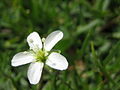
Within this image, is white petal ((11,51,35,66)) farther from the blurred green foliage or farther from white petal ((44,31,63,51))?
the blurred green foliage

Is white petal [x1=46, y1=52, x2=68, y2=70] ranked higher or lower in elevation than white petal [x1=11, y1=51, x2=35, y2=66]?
higher

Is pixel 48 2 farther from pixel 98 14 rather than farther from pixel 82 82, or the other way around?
pixel 82 82

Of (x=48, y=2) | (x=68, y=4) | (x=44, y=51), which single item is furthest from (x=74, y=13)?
(x=44, y=51)

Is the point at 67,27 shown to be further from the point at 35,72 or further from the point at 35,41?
the point at 35,72

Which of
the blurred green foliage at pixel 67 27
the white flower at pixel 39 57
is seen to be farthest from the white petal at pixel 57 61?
the blurred green foliage at pixel 67 27

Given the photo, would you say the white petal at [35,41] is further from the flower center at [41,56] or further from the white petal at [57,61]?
the white petal at [57,61]

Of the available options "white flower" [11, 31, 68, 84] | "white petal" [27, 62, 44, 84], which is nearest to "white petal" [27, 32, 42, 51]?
"white flower" [11, 31, 68, 84]

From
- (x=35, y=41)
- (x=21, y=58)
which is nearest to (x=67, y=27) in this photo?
(x=35, y=41)
